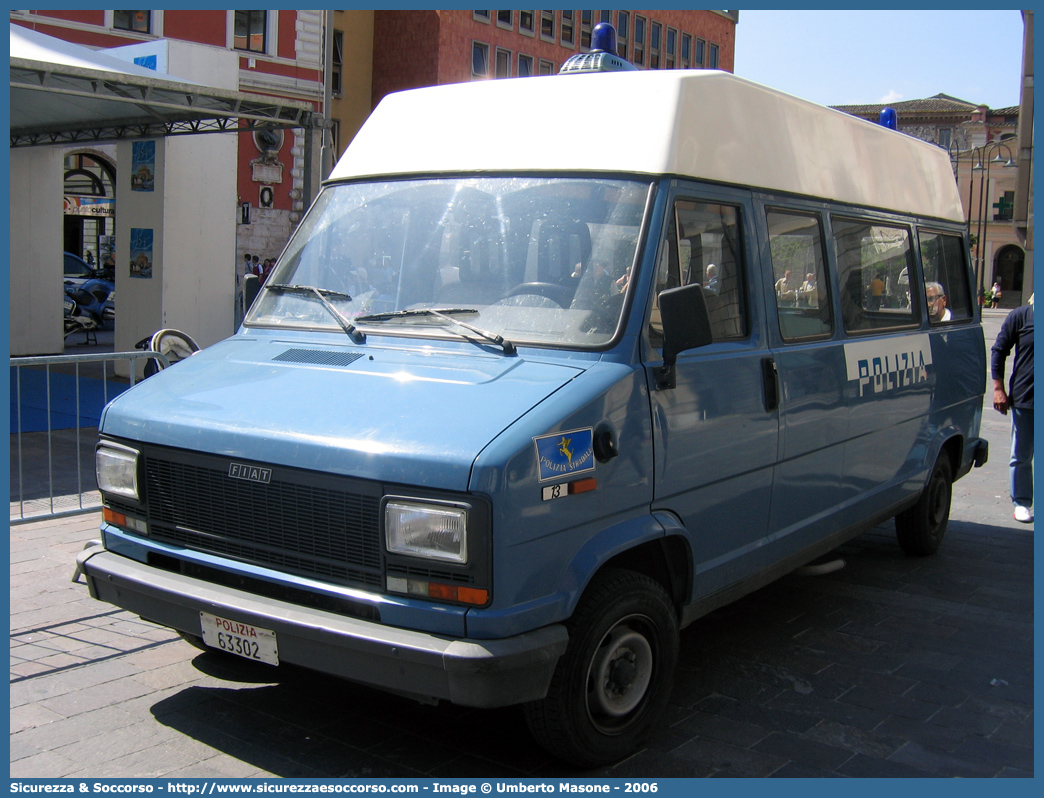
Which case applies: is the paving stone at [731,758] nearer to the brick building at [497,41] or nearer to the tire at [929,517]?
the tire at [929,517]

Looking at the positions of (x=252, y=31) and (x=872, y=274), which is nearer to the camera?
(x=872, y=274)

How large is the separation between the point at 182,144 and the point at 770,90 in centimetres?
1165

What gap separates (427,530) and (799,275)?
2.73 meters

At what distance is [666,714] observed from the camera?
4461 mm

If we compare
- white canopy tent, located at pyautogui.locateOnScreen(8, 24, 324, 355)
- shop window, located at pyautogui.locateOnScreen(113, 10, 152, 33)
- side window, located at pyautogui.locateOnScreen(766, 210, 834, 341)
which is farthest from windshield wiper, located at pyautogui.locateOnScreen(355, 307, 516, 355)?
shop window, located at pyautogui.locateOnScreen(113, 10, 152, 33)

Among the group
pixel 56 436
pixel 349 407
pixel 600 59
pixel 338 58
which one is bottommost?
pixel 56 436

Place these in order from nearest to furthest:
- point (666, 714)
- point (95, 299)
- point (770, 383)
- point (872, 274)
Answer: point (666, 714) → point (770, 383) → point (872, 274) → point (95, 299)

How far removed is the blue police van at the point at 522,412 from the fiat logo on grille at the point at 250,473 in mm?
17

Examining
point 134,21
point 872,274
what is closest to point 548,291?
point 872,274

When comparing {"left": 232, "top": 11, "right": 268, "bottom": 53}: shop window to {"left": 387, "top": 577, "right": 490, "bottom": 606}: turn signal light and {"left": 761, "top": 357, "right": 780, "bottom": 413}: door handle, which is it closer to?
{"left": 761, "top": 357, "right": 780, "bottom": 413}: door handle

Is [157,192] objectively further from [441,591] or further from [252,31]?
[252,31]

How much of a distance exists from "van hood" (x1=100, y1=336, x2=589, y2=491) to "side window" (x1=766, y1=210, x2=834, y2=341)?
1.63 m

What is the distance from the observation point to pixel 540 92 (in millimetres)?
4586

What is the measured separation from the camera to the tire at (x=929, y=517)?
23.4 feet
